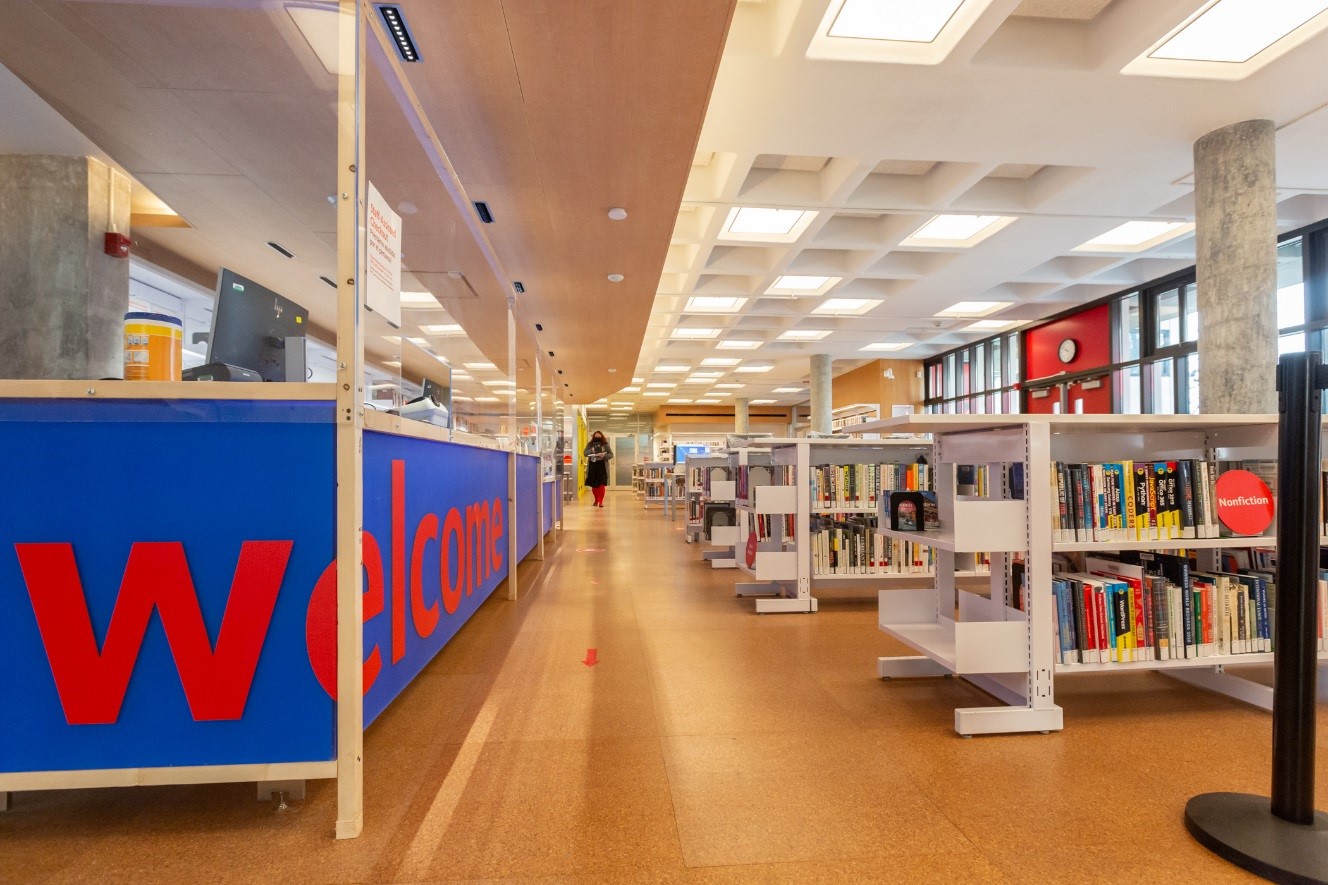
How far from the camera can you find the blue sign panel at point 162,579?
1682mm

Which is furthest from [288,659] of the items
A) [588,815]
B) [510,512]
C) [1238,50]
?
[1238,50]

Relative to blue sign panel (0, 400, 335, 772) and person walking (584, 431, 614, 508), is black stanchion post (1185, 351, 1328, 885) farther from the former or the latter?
person walking (584, 431, 614, 508)

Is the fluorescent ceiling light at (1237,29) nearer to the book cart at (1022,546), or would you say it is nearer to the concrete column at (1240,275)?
the concrete column at (1240,275)

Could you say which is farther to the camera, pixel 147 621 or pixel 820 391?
pixel 820 391

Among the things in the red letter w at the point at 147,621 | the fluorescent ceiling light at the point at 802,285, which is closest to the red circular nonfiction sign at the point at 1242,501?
the red letter w at the point at 147,621

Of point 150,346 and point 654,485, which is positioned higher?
point 150,346

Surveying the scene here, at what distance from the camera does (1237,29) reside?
12.9 feet

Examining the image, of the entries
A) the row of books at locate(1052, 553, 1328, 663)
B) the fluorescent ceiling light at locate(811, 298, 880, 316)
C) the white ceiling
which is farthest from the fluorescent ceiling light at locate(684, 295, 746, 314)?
the row of books at locate(1052, 553, 1328, 663)

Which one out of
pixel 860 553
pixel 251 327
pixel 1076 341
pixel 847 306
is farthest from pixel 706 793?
pixel 1076 341

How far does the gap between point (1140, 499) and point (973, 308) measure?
9.64 m

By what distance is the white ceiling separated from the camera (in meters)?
4.06

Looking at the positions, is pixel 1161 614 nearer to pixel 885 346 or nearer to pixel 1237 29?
pixel 1237 29

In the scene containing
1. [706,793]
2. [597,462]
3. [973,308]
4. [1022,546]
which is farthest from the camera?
[597,462]

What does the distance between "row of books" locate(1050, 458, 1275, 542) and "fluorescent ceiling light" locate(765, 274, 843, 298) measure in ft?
22.7
